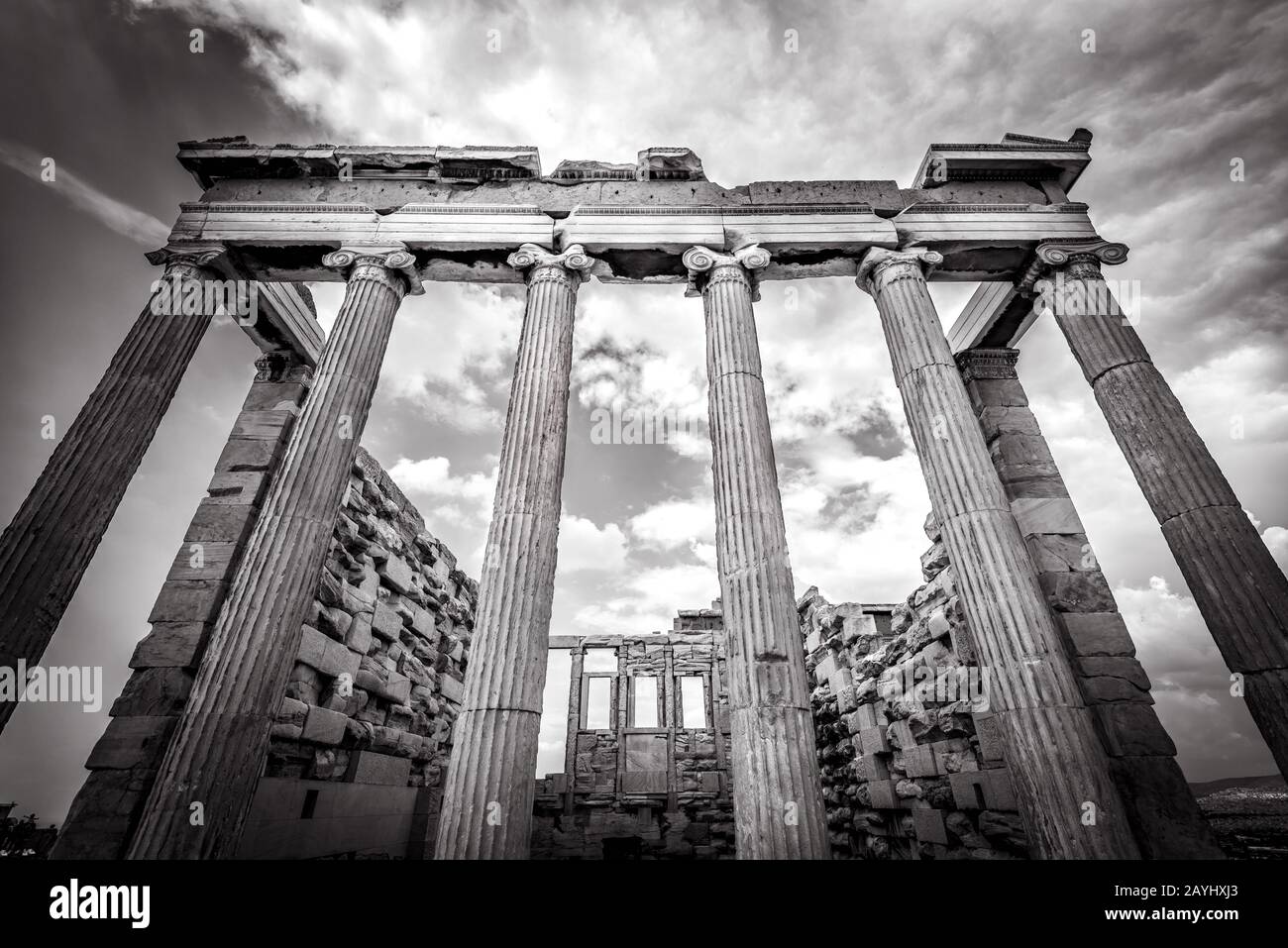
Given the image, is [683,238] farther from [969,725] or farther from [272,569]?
[969,725]

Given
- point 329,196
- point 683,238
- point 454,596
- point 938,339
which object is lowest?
point 454,596

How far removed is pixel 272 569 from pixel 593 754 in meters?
15.0

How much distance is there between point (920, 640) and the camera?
344 inches

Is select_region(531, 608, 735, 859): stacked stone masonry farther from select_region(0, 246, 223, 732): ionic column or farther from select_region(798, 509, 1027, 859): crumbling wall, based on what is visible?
select_region(0, 246, 223, 732): ionic column

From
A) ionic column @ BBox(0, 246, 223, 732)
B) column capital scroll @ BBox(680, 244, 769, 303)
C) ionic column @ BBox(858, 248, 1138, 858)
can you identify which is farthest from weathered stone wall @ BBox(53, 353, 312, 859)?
ionic column @ BBox(858, 248, 1138, 858)

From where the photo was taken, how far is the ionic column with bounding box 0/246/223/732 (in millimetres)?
6082

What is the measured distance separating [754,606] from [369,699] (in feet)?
20.8

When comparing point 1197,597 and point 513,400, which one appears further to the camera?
point 513,400

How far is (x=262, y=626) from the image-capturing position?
5.84 metres

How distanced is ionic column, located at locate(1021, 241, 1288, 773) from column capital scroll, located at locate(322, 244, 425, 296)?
31.8ft

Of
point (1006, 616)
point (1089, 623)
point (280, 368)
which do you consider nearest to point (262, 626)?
point (280, 368)

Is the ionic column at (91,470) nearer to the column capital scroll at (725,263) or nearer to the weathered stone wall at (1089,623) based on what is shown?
the column capital scroll at (725,263)
